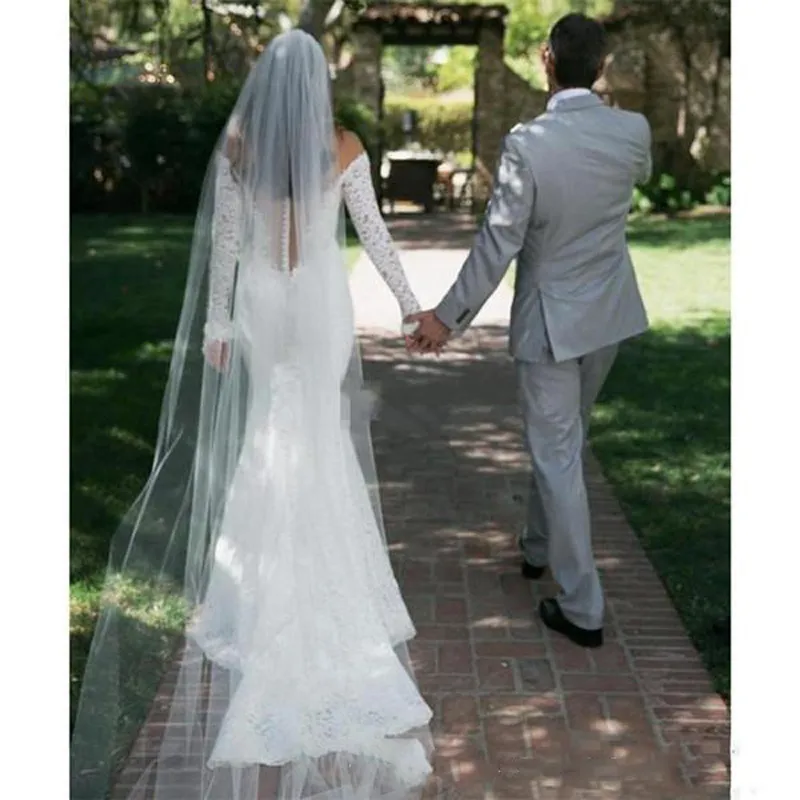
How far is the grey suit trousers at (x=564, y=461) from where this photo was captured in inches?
200

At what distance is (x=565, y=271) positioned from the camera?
4.98 meters

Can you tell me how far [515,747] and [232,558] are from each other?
40.8 inches

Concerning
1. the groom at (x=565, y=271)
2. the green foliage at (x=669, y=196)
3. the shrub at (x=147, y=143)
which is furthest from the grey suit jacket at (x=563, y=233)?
the green foliage at (x=669, y=196)

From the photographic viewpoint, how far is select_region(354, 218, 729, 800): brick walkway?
4.21m

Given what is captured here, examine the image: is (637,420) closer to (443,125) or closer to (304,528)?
(304,528)

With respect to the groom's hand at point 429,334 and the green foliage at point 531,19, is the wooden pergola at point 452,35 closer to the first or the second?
the green foliage at point 531,19

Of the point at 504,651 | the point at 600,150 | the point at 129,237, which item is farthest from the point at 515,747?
the point at 129,237

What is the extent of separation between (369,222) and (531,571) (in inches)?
86.4

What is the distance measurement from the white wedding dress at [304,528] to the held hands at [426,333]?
0.60 m

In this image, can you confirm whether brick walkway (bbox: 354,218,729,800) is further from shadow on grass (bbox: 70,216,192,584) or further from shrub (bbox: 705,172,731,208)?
shrub (bbox: 705,172,731,208)

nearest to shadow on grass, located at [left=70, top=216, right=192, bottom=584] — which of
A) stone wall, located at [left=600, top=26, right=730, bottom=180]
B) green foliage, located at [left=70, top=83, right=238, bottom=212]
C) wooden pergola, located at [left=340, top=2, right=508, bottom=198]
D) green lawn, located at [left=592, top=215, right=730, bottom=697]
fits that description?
green lawn, located at [left=592, top=215, right=730, bottom=697]

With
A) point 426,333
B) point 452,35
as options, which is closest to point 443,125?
point 452,35

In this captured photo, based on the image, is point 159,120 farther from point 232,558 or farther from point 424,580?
point 232,558
